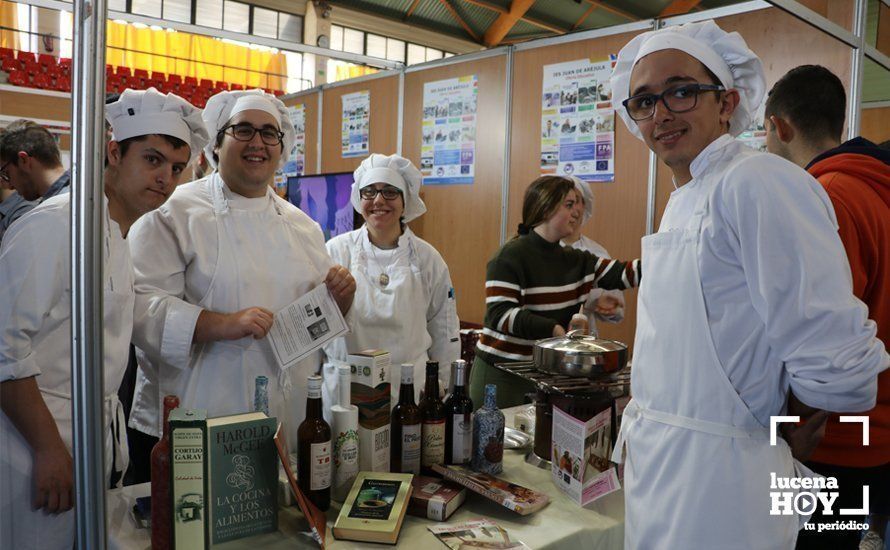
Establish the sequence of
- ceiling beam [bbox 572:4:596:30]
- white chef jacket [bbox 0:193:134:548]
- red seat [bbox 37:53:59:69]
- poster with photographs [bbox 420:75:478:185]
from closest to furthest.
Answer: white chef jacket [bbox 0:193:134:548]
poster with photographs [bbox 420:75:478:185]
red seat [bbox 37:53:59:69]
ceiling beam [bbox 572:4:596:30]

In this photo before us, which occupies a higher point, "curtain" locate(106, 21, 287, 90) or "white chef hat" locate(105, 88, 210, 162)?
"curtain" locate(106, 21, 287, 90)

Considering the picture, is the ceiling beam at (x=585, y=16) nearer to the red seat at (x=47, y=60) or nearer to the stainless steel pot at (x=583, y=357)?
the red seat at (x=47, y=60)

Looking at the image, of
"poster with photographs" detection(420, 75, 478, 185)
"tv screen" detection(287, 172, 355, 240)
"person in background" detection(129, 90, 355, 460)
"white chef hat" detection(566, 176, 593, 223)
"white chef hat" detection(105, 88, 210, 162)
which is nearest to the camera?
"white chef hat" detection(105, 88, 210, 162)

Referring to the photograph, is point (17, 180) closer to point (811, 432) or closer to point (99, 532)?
point (99, 532)

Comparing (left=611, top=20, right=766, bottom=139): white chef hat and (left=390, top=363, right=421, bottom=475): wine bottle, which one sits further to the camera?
(left=390, top=363, right=421, bottom=475): wine bottle

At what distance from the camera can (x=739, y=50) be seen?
1285 millimetres

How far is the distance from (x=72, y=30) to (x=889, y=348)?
186cm

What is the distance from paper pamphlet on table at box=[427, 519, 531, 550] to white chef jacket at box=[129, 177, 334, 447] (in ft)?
2.61

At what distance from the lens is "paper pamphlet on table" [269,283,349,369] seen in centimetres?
176

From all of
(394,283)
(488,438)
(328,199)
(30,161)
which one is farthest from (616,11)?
(488,438)

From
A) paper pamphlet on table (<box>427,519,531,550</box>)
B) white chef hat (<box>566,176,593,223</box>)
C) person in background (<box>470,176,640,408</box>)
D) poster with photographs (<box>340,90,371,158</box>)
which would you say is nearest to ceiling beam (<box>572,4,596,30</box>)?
poster with photographs (<box>340,90,371,158</box>)

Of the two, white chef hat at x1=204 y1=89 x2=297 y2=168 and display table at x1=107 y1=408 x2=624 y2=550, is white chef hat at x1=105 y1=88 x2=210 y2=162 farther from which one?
display table at x1=107 y1=408 x2=624 y2=550

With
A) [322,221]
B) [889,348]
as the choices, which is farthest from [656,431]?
[322,221]

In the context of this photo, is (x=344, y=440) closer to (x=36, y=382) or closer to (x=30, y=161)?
(x=36, y=382)
